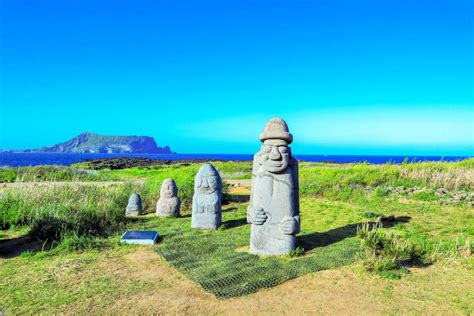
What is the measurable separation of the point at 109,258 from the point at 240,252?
2631 millimetres

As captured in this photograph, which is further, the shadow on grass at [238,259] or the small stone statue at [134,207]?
the small stone statue at [134,207]

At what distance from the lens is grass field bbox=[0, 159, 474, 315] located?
4.78 m

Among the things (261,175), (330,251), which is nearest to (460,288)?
(330,251)

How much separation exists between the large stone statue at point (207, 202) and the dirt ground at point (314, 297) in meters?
3.25

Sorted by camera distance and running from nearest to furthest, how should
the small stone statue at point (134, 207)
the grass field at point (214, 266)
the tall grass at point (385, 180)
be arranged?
the grass field at point (214, 266), the small stone statue at point (134, 207), the tall grass at point (385, 180)

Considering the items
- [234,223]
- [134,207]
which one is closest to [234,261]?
[234,223]

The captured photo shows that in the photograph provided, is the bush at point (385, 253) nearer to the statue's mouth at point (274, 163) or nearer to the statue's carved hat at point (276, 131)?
the statue's mouth at point (274, 163)

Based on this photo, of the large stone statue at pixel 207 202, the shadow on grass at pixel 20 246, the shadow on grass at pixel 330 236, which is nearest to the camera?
the shadow on grass at pixel 20 246

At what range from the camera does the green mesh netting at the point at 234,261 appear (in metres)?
5.33

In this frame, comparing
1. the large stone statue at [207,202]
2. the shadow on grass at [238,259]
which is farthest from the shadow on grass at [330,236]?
the large stone statue at [207,202]

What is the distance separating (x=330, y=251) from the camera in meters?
6.99

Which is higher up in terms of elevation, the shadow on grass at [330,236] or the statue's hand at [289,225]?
the statue's hand at [289,225]

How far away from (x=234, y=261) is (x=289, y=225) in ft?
4.12

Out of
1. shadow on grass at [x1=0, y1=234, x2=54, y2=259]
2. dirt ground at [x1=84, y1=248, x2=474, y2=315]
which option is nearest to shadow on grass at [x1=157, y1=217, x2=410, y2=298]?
dirt ground at [x1=84, y1=248, x2=474, y2=315]
